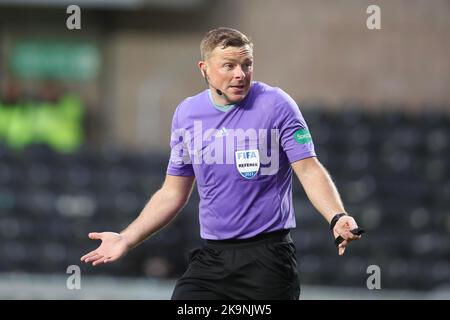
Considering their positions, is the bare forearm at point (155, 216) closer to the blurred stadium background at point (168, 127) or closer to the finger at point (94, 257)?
the finger at point (94, 257)

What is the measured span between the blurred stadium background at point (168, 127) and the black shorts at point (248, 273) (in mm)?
6165

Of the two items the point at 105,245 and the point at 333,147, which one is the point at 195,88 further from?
the point at 105,245

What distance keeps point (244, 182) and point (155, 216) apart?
0.59 meters

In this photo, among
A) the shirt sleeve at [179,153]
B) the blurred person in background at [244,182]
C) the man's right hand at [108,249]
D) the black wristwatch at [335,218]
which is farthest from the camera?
the shirt sleeve at [179,153]

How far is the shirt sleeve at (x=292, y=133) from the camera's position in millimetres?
5559

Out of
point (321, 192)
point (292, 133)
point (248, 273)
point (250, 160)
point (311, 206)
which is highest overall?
point (292, 133)

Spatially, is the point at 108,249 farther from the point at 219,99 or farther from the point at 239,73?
the point at 239,73

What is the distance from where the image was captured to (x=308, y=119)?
16.1 meters

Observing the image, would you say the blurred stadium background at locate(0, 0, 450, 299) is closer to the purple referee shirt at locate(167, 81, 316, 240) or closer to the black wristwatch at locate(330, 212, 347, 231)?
the purple referee shirt at locate(167, 81, 316, 240)

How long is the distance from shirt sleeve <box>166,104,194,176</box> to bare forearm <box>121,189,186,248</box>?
136mm

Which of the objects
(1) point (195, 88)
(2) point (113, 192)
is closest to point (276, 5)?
(1) point (195, 88)

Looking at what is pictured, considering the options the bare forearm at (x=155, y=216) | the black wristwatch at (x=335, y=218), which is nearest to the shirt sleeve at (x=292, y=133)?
the black wristwatch at (x=335, y=218)

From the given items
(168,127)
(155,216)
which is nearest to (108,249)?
(155,216)

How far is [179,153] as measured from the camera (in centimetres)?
589
